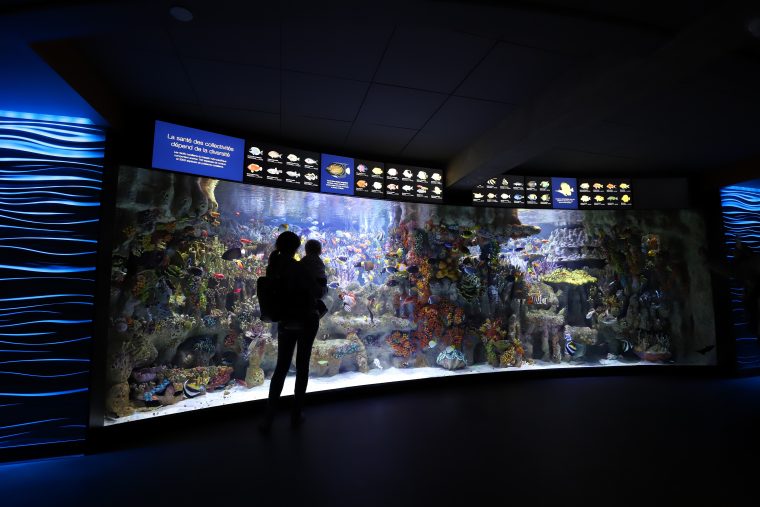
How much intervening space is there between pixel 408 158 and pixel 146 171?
3.22 meters

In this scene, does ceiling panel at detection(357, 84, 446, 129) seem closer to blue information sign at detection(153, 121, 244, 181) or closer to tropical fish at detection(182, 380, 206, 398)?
blue information sign at detection(153, 121, 244, 181)

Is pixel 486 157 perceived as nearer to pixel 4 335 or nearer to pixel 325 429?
pixel 325 429

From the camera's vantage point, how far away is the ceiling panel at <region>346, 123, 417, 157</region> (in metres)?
4.14

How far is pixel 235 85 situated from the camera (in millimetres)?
3209

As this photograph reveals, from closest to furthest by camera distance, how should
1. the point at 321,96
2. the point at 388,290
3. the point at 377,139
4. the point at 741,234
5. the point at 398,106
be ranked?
the point at 321,96 < the point at 398,106 < the point at 377,139 < the point at 388,290 < the point at 741,234

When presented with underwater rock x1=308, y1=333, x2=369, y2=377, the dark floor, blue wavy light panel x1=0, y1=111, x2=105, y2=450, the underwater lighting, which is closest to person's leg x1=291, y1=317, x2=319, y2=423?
the dark floor

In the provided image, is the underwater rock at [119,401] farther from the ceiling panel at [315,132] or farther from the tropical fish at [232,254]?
the ceiling panel at [315,132]

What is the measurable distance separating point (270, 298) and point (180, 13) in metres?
2.16

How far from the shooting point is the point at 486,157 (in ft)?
13.8

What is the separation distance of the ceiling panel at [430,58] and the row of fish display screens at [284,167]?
155 centimetres

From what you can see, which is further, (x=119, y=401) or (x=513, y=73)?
(x=119, y=401)

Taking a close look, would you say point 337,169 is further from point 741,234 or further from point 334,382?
point 741,234

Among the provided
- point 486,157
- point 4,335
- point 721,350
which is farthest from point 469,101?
point 721,350

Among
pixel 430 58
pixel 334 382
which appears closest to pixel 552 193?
pixel 430 58
